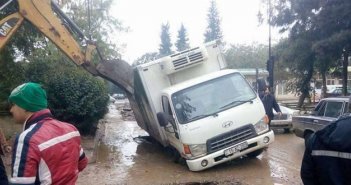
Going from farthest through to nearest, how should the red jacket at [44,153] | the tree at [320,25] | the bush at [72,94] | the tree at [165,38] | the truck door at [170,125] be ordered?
the tree at [165,38], the tree at [320,25], the bush at [72,94], the truck door at [170,125], the red jacket at [44,153]

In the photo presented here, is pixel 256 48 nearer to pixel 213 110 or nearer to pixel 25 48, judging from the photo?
pixel 25 48

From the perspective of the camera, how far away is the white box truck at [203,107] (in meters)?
8.52

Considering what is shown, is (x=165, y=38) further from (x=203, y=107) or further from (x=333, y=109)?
(x=203, y=107)

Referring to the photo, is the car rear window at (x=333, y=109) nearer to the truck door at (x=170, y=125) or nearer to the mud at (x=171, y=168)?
the mud at (x=171, y=168)

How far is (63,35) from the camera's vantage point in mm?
10547

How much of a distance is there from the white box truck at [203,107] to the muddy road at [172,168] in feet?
1.29

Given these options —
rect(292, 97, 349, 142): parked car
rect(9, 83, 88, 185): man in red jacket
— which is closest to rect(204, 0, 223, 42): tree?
rect(292, 97, 349, 142): parked car

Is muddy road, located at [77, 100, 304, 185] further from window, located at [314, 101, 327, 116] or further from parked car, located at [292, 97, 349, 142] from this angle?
window, located at [314, 101, 327, 116]

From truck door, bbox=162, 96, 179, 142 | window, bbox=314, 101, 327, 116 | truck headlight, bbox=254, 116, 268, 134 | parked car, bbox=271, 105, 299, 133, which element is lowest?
parked car, bbox=271, 105, 299, 133

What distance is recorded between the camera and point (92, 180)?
8477 millimetres

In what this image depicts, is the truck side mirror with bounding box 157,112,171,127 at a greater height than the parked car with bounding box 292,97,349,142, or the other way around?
the truck side mirror with bounding box 157,112,171,127

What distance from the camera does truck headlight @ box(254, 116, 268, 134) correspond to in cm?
885

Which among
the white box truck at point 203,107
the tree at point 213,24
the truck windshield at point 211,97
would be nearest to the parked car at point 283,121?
the white box truck at point 203,107

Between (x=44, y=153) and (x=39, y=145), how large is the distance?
7 cm
